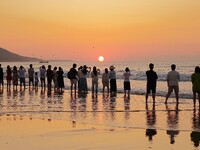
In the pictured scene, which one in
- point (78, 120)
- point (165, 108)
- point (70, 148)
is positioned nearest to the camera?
point (70, 148)

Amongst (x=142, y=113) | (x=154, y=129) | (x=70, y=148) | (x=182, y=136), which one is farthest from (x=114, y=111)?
(x=70, y=148)

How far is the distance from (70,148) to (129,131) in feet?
10.8

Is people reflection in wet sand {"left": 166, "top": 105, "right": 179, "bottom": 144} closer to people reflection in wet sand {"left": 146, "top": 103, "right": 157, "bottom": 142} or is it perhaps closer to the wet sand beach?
the wet sand beach

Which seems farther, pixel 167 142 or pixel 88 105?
pixel 88 105

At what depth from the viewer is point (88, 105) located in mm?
22547

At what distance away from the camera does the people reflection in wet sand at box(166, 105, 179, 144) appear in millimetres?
13569

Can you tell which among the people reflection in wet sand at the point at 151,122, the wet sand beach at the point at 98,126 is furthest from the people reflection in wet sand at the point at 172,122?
the people reflection in wet sand at the point at 151,122

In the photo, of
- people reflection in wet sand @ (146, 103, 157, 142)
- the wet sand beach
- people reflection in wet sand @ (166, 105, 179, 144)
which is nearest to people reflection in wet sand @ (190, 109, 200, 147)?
the wet sand beach

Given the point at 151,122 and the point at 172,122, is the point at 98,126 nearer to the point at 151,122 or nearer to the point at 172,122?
the point at 151,122

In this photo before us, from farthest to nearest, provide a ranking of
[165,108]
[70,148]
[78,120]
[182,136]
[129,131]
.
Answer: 1. [165,108]
2. [78,120]
3. [129,131]
4. [182,136]
5. [70,148]

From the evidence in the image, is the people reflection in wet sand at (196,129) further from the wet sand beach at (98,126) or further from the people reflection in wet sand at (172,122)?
the people reflection in wet sand at (172,122)

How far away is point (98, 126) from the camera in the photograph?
15148 millimetres

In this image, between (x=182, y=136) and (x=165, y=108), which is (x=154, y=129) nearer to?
(x=182, y=136)

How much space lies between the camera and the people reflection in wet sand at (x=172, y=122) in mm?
13569
